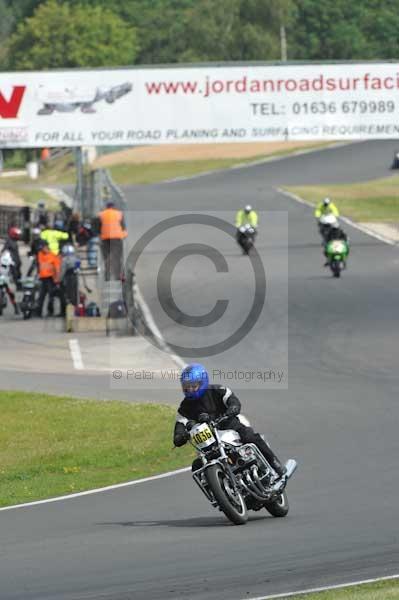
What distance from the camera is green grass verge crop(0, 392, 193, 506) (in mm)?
15578

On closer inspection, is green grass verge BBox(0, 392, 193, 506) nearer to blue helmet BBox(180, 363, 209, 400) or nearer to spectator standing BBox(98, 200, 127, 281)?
blue helmet BBox(180, 363, 209, 400)

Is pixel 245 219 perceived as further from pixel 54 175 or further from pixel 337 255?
pixel 54 175

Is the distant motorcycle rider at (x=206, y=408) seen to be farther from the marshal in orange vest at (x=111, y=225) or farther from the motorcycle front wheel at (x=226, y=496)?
the marshal in orange vest at (x=111, y=225)

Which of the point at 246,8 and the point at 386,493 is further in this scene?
the point at 246,8

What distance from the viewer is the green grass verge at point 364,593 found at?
8.91 meters

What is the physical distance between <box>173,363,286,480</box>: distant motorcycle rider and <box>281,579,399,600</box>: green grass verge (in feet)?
9.65

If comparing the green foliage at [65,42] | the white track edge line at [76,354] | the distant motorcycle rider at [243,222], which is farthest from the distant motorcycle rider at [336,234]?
the green foliage at [65,42]

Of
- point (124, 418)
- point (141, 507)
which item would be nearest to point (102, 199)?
point (124, 418)

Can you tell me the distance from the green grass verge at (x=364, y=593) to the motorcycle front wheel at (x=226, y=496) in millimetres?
2393

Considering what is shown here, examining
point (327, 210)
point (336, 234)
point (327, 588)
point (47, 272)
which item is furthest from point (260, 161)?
point (327, 588)

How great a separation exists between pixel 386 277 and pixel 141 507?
21.4 m

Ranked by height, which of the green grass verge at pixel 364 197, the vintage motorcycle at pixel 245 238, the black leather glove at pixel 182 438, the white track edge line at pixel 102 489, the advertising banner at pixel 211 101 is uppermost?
the advertising banner at pixel 211 101

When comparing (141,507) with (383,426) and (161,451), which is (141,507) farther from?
(383,426)

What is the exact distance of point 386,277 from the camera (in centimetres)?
3406
